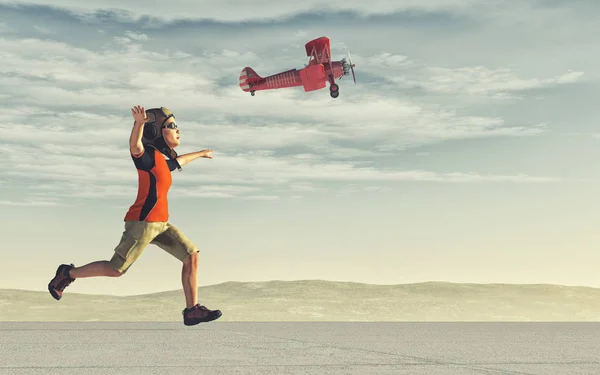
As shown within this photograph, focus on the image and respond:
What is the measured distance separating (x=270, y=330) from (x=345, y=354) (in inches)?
181

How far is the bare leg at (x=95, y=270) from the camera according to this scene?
28.2ft

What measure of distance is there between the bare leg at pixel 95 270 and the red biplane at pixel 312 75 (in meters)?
7.50

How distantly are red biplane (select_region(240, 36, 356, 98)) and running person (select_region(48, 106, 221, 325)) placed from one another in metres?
6.70

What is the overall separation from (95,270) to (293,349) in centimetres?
286

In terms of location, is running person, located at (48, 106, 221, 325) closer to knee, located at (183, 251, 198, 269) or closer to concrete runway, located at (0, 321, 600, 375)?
knee, located at (183, 251, 198, 269)

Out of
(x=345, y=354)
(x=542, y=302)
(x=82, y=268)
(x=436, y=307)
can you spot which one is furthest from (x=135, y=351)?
(x=542, y=302)

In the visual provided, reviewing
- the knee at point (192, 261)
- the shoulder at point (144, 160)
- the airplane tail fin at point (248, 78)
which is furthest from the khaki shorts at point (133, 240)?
the airplane tail fin at point (248, 78)

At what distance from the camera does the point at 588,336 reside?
1336 centimetres

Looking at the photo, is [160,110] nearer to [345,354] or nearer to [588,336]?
[345,354]

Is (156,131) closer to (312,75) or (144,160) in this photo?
(144,160)

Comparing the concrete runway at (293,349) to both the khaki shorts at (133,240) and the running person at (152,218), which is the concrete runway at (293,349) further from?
the khaki shorts at (133,240)

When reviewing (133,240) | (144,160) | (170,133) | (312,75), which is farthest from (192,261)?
(312,75)

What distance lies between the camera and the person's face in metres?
8.82

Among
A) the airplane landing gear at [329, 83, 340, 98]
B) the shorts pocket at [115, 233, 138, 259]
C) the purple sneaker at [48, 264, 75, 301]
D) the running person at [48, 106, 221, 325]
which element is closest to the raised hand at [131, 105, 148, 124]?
the running person at [48, 106, 221, 325]
